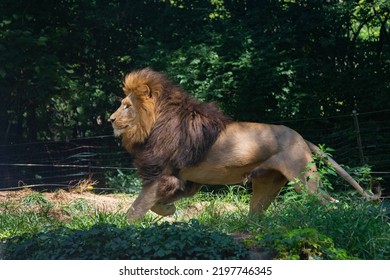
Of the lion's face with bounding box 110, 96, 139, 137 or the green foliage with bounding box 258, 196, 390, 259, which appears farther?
the lion's face with bounding box 110, 96, 139, 137

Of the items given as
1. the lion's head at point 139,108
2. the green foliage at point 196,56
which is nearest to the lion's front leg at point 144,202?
the lion's head at point 139,108

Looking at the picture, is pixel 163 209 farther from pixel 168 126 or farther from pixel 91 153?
pixel 91 153

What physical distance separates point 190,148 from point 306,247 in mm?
2414

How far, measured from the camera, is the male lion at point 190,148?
286 inches

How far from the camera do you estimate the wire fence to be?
1065cm

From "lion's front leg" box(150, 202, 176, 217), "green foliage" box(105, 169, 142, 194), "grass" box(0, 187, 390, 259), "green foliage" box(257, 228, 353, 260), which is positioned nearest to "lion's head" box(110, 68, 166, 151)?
"lion's front leg" box(150, 202, 176, 217)

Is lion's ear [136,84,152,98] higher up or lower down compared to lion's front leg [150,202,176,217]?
higher up

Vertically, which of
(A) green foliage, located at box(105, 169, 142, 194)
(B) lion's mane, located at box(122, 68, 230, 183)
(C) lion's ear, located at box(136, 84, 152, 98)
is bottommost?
(A) green foliage, located at box(105, 169, 142, 194)

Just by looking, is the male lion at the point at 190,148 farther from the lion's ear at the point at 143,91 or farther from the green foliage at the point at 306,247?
the green foliage at the point at 306,247

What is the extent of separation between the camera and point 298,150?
741 centimetres

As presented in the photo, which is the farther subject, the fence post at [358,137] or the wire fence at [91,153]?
the wire fence at [91,153]

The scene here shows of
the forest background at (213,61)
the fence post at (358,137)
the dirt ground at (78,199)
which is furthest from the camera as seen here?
the forest background at (213,61)

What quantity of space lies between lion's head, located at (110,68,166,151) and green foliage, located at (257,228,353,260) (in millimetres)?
2733

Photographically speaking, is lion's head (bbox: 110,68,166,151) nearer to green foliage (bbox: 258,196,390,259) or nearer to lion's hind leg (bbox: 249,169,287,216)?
lion's hind leg (bbox: 249,169,287,216)
